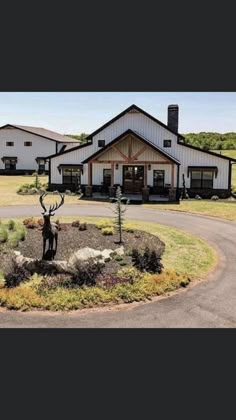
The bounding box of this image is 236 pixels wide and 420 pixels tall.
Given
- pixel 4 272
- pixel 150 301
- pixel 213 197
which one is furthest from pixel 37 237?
pixel 213 197

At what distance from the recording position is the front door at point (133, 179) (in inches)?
1393

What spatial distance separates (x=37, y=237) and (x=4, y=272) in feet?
16.1

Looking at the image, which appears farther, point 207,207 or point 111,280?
point 207,207

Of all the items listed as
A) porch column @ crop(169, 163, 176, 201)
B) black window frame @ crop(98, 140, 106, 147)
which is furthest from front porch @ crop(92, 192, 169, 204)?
black window frame @ crop(98, 140, 106, 147)

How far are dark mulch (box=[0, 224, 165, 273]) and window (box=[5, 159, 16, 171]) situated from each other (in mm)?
39141

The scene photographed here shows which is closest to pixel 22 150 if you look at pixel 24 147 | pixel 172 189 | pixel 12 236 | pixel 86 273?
pixel 24 147

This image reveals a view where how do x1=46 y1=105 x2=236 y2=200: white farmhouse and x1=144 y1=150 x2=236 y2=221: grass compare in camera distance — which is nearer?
x1=144 y1=150 x2=236 y2=221: grass

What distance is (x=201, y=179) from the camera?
114 ft

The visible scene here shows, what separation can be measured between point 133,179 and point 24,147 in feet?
88.7

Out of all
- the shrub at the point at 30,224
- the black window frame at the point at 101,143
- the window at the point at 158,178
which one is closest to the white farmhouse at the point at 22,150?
the black window frame at the point at 101,143

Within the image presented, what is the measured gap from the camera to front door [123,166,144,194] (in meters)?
35.4

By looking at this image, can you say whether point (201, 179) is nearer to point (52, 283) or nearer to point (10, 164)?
point (52, 283)

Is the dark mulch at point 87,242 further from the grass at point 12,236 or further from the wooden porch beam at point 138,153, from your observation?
the wooden porch beam at point 138,153

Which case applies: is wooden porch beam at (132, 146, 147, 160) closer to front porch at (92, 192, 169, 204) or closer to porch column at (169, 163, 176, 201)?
porch column at (169, 163, 176, 201)
